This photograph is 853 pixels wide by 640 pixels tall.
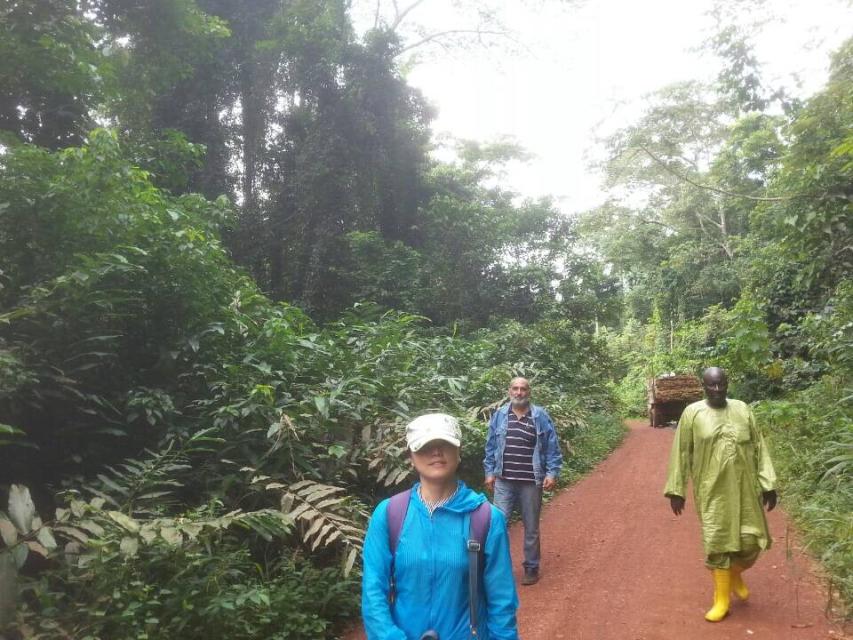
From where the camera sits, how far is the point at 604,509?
29.0 ft

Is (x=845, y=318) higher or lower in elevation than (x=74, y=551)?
higher

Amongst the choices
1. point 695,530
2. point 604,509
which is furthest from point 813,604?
point 604,509

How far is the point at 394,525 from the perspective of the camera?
2.44 m

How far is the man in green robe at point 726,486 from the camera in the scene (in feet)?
15.4

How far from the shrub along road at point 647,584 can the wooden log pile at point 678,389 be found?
1013 cm

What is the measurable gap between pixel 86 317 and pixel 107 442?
3.74ft

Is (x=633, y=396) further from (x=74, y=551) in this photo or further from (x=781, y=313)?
(x=74, y=551)

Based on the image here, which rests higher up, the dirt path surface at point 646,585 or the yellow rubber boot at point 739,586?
the yellow rubber boot at point 739,586

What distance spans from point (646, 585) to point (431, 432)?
4246mm

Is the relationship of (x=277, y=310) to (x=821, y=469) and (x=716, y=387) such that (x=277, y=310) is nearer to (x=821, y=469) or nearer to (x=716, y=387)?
(x=716, y=387)

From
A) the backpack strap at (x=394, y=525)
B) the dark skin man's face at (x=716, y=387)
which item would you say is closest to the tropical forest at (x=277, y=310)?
the dark skin man's face at (x=716, y=387)

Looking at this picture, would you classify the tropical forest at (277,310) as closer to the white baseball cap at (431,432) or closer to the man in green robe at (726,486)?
the man in green robe at (726,486)

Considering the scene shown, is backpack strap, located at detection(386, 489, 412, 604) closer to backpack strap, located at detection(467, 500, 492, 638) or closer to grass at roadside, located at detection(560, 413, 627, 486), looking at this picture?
backpack strap, located at detection(467, 500, 492, 638)

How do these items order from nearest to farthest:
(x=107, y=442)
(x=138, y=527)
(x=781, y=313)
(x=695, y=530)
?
(x=138, y=527), (x=107, y=442), (x=695, y=530), (x=781, y=313)
